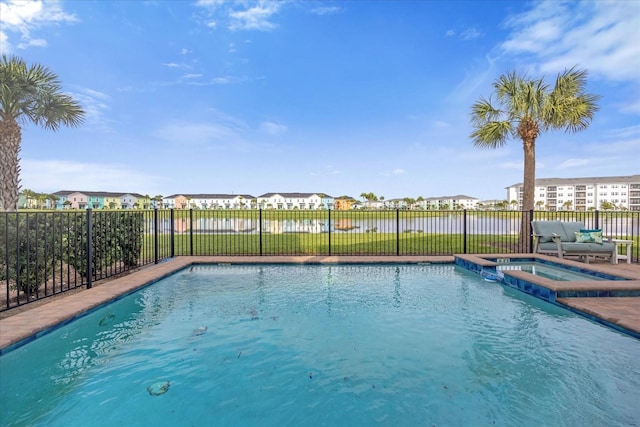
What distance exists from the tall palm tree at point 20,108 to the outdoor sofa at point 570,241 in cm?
1426

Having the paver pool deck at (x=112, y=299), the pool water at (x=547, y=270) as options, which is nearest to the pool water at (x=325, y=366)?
the paver pool deck at (x=112, y=299)

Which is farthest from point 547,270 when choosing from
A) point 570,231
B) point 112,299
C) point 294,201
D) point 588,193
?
point 588,193

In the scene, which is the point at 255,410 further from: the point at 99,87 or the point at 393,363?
the point at 99,87

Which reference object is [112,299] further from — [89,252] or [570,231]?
[570,231]

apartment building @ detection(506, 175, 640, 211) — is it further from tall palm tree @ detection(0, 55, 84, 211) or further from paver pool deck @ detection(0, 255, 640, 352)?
tall palm tree @ detection(0, 55, 84, 211)

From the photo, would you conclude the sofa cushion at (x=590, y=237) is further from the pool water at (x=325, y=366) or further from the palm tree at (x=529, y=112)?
the pool water at (x=325, y=366)

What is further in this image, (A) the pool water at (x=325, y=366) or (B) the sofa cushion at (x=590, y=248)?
(B) the sofa cushion at (x=590, y=248)

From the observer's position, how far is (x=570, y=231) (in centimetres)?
843

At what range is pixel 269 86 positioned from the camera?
18.6m

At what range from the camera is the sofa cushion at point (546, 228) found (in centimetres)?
845

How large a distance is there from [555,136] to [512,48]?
14.3 feet

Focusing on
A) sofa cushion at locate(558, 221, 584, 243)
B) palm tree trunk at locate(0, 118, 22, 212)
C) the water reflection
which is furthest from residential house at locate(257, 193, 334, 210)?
sofa cushion at locate(558, 221, 584, 243)

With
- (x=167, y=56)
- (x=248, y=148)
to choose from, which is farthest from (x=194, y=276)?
(x=248, y=148)

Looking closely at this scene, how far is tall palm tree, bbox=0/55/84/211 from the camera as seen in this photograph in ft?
27.4
